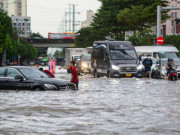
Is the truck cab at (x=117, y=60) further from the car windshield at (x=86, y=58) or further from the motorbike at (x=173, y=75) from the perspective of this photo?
the car windshield at (x=86, y=58)

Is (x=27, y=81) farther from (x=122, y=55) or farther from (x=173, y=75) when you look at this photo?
(x=122, y=55)

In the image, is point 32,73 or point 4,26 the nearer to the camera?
point 32,73

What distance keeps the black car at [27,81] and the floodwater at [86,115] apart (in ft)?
5.65

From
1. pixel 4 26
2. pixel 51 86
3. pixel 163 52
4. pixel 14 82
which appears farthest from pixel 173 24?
pixel 51 86

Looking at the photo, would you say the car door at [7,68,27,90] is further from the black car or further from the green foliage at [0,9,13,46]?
the green foliage at [0,9,13,46]

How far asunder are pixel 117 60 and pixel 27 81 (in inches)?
618

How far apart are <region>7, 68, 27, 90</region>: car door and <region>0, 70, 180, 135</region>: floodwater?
5.91 feet

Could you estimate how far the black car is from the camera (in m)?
21.5

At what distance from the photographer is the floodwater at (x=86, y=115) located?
1076cm

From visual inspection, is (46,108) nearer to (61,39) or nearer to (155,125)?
(155,125)

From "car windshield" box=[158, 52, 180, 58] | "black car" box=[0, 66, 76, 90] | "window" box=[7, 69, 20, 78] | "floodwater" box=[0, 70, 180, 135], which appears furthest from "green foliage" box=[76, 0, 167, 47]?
"floodwater" box=[0, 70, 180, 135]

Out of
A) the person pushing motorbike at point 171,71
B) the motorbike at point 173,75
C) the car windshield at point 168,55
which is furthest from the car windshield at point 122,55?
the car windshield at point 168,55

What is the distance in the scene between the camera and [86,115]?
1343 cm

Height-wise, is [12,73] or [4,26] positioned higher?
[4,26]
